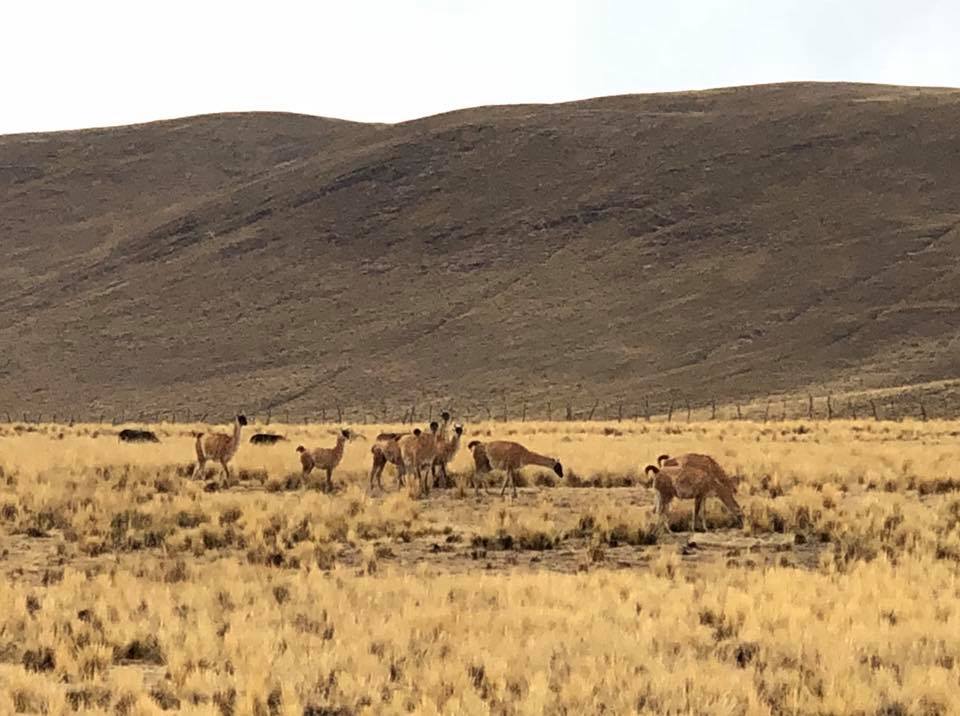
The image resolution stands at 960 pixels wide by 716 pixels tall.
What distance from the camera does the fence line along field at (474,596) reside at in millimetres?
8078

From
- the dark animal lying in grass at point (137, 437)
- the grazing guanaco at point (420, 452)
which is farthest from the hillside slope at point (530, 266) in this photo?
the grazing guanaco at point (420, 452)

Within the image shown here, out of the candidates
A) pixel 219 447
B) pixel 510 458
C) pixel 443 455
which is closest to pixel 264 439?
pixel 219 447

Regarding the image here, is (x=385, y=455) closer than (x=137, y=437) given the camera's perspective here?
Yes

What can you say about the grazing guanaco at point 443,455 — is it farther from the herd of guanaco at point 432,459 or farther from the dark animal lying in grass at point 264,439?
the dark animal lying in grass at point 264,439

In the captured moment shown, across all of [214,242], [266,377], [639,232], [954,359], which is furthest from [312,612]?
[214,242]

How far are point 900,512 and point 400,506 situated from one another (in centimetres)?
746

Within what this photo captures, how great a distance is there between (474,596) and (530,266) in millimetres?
82295

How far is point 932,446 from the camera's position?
1176 inches

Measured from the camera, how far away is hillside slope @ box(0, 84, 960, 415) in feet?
248

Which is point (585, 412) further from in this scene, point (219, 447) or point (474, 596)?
point (474, 596)

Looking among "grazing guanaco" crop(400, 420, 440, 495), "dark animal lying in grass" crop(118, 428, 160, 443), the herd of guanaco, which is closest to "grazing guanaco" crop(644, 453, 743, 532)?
the herd of guanaco

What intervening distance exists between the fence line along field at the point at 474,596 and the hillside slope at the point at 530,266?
5112 cm

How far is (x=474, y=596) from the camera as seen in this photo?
11.1 meters

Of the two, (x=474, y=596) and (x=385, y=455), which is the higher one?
(x=385, y=455)
